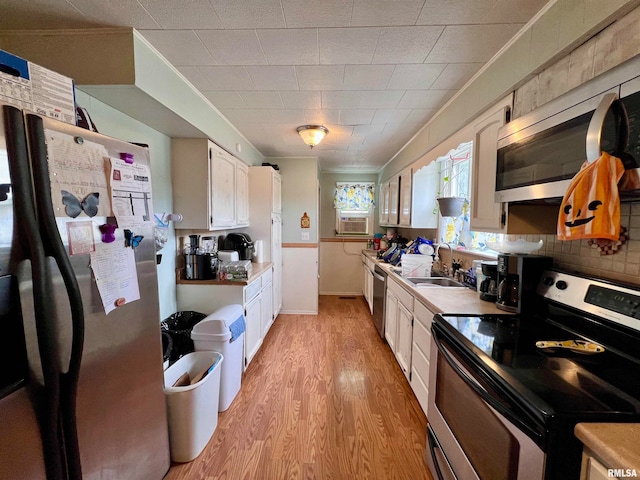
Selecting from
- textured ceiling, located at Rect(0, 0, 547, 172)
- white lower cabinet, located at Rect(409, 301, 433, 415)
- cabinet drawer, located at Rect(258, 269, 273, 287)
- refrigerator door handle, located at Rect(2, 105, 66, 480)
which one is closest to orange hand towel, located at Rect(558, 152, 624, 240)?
textured ceiling, located at Rect(0, 0, 547, 172)

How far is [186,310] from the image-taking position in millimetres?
2289

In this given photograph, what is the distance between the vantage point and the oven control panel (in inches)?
36.4

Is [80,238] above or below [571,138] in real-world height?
below

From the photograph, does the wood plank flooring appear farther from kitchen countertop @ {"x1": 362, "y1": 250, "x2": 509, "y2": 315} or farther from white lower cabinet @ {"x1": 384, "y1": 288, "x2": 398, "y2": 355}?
kitchen countertop @ {"x1": 362, "y1": 250, "x2": 509, "y2": 315}

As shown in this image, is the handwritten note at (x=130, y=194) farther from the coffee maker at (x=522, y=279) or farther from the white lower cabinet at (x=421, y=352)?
the coffee maker at (x=522, y=279)

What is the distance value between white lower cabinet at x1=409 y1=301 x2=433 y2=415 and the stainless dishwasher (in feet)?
3.14

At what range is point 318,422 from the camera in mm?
1841

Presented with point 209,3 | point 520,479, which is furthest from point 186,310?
point 520,479

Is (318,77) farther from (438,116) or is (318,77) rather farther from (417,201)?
(417,201)

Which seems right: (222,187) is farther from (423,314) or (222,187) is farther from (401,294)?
(423,314)

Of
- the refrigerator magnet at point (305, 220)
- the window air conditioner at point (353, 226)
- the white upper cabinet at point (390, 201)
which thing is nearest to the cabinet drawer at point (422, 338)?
the white upper cabinet at point (390, 201)

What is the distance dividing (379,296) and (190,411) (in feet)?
7.36

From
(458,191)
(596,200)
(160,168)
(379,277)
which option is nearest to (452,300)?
(596,200)

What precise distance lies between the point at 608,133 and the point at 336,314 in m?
3.62
